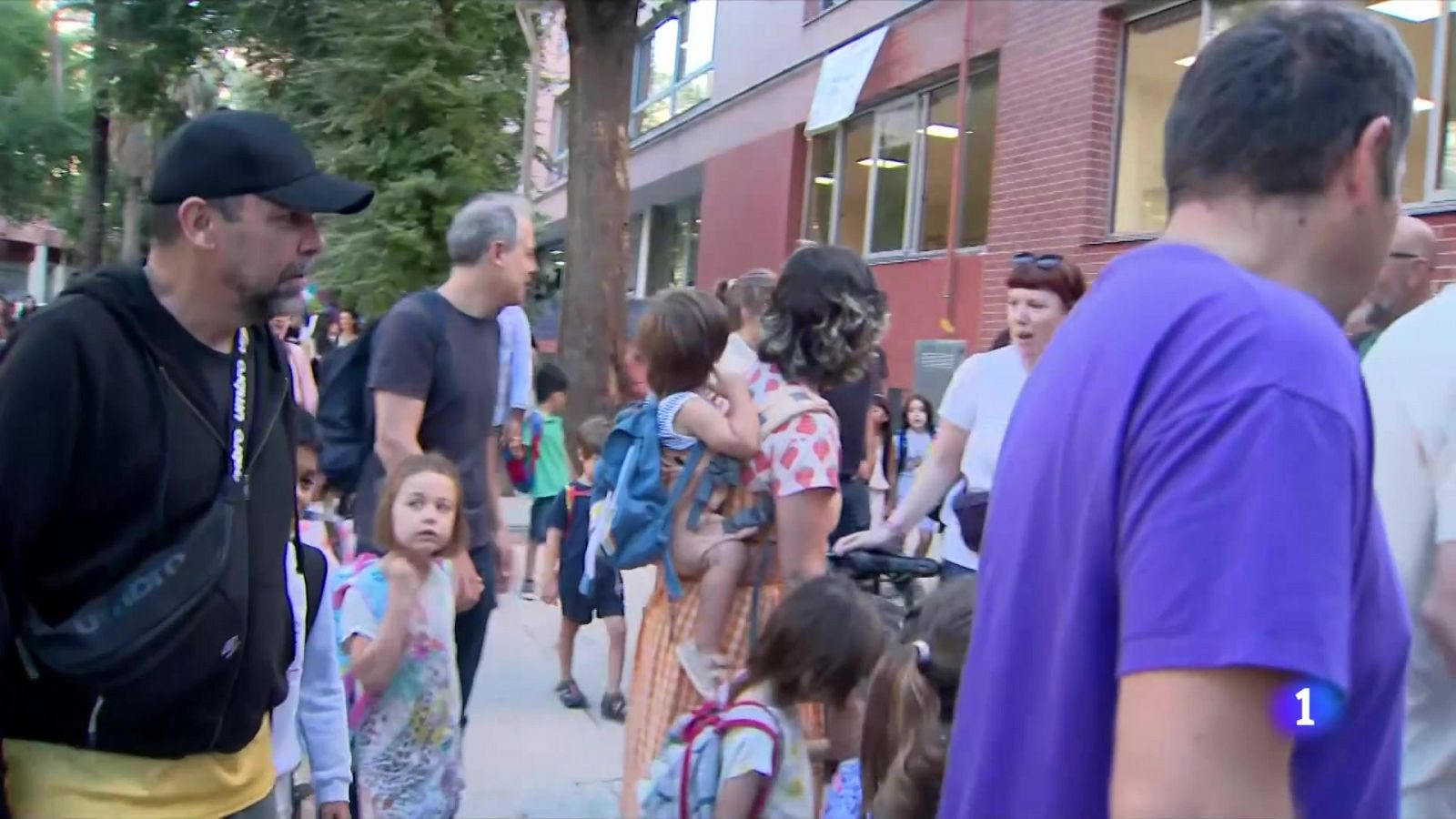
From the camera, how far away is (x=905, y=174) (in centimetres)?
1289

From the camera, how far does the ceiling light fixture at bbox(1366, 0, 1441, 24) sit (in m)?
7.24

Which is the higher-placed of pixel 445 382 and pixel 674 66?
pixel 674 66

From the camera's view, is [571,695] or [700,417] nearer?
[700,417]

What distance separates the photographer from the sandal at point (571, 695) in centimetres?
642

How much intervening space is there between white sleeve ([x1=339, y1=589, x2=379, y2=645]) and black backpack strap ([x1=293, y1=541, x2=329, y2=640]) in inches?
34.3

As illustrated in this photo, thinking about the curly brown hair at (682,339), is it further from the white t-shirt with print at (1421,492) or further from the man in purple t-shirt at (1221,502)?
the man in purple t-shirt at (1221,502)

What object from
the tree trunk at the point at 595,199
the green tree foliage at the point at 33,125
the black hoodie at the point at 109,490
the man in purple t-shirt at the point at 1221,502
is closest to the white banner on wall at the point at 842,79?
the tree trunk at the point at 595,199

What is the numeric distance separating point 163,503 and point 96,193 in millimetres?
24299

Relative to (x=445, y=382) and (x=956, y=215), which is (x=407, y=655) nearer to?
(x=445, y=382)

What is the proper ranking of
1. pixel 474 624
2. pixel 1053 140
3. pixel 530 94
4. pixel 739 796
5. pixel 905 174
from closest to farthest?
pixel 739 796 < pixel 474 624 < pixel 1053 140 < pixel 905 174 < pixel 530 94

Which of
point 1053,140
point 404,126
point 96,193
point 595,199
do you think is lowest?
point 595,199

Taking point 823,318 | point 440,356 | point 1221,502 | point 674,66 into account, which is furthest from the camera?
point 674,66

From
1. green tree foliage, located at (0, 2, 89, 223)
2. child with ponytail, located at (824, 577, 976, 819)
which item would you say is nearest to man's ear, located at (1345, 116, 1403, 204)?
child with ponytail, located at (824, 577, 976, 819)

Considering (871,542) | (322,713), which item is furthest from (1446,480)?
(322,713)
